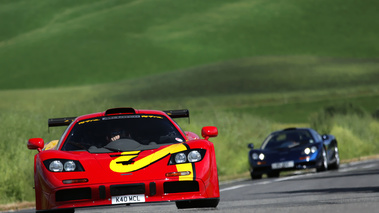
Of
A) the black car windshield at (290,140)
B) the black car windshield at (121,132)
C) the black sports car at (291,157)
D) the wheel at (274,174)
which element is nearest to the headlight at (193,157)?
the black car windshield at (121,132)

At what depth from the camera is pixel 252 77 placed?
97.5 m

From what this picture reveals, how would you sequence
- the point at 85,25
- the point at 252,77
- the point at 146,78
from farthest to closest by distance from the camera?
1. the point at 85,25
2. the point at 146,78
3. the point at 252,77

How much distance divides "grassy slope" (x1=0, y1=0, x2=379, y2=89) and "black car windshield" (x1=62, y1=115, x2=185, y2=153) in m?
98.6

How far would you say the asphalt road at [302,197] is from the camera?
12641mm

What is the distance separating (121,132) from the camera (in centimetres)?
1312

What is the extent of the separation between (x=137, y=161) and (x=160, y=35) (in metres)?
125

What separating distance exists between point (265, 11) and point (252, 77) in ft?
161

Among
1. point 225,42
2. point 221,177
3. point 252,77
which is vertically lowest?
point 221,177

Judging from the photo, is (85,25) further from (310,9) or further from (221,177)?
(221,177)

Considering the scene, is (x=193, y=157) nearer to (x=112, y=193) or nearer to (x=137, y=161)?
(x=137, y=161)

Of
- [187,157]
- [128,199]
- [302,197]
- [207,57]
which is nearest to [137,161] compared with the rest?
[128,199]

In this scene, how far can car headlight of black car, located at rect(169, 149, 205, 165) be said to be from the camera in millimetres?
11805

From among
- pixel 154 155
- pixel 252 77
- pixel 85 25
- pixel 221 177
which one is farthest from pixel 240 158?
pixel 85 25

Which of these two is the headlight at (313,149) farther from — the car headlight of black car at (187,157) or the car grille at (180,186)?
the car grille at (180,186)
